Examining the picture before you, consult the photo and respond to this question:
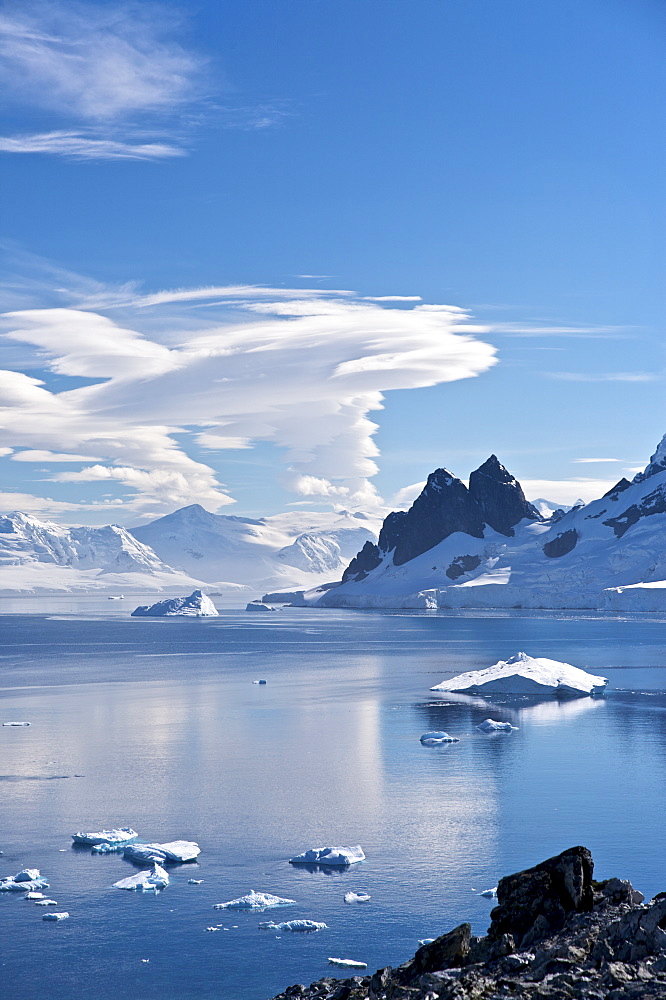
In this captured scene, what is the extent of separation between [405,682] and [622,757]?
2471 centimetres

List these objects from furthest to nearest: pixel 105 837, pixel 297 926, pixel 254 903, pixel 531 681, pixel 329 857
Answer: pixel 531 681, pixel 105 837, pixel 329 857, pixel 254 903, pixel 297 926

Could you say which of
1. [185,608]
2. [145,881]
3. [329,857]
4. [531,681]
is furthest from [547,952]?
[185,608]

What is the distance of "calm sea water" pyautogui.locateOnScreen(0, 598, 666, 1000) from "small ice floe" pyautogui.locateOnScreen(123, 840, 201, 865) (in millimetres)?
271

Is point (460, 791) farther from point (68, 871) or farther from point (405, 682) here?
point (405, 682)

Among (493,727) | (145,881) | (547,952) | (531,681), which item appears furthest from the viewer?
(531,681)

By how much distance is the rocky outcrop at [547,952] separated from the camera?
1135 cm

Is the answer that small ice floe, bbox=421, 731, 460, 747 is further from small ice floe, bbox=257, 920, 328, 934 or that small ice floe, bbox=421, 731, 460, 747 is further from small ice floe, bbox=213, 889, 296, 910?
small ice floe, bbox=257, 920, 328, 934

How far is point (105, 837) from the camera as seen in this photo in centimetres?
2161

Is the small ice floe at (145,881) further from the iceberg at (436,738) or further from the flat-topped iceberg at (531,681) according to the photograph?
the flat-topped iceberg at (531,681)

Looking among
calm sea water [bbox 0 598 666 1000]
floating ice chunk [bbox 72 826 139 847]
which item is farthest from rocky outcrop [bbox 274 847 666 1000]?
floating ice chunk [bbox 72 826 139 847]

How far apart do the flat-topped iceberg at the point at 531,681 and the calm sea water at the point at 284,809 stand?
1809 millimetres

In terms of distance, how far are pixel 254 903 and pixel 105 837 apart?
5.43 metres

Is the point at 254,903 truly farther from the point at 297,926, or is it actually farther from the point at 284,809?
the point at 284,809

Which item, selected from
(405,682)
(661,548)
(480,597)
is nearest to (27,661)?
(405,682)
